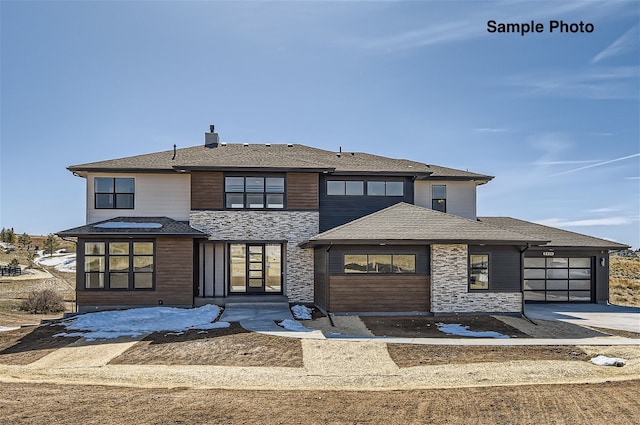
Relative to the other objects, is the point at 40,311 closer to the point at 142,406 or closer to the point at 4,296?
the point at 4,296

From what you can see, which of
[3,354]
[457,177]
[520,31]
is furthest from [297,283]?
[520,31]

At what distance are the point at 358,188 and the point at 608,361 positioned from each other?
11518 mm

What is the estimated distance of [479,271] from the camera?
54.1ft

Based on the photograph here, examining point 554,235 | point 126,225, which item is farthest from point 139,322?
point 554,235

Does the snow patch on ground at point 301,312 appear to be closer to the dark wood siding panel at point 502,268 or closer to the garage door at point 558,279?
the dark wood siding panel at point 502,268

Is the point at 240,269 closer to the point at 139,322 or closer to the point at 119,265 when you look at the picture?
the point at 119,265

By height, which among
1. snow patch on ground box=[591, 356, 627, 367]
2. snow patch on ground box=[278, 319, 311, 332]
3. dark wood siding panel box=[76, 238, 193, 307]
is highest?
dark wood siding panel box=[76, 238, 193, 307]

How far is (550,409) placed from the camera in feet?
24.8

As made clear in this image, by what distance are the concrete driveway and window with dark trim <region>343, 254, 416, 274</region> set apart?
461 cm

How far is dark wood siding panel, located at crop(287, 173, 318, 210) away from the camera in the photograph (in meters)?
19.5

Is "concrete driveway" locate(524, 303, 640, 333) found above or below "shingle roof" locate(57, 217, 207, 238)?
below

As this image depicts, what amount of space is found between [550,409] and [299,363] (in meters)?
5.14

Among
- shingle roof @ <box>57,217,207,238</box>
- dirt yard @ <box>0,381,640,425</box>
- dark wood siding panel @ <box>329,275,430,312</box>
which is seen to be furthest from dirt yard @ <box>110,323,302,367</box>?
shingle roof @ <box>57,217,207,238</box>

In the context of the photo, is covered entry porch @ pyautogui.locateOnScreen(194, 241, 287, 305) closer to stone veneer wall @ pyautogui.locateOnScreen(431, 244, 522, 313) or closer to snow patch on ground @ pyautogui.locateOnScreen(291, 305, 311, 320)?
snow patch on ground @ pyautogui.locateOnScreen(291, 305, 311, 320)
